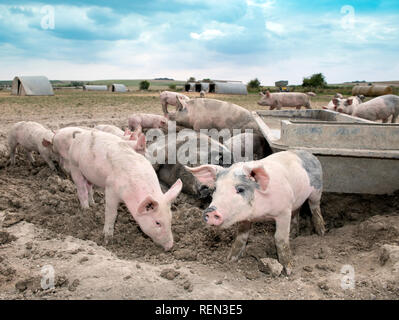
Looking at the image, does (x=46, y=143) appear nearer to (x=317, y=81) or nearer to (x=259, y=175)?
(x=259, y=175)

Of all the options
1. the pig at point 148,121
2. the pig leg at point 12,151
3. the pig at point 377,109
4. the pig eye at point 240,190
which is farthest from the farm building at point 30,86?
the pig eye at point 240,190

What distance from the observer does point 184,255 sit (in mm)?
3641

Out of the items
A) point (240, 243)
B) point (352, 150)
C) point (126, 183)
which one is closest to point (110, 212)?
point (126, 183)

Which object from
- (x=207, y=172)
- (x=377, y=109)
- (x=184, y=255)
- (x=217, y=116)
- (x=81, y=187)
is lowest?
(x=184, y=255)

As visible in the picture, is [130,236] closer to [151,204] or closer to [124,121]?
[151,204]

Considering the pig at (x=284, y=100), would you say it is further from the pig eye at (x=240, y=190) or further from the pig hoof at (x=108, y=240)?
the pig eye at (x=240, y=190)

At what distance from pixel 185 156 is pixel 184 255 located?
7.73ft

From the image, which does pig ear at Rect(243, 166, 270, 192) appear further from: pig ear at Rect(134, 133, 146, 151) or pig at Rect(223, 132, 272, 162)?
pig at Rect(223, 132, 272, 162)

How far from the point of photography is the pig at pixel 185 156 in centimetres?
553

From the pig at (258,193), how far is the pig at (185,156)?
162 centimetres

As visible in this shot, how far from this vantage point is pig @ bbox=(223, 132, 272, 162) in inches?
250

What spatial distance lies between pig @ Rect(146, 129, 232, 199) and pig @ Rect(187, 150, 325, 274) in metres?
1.62

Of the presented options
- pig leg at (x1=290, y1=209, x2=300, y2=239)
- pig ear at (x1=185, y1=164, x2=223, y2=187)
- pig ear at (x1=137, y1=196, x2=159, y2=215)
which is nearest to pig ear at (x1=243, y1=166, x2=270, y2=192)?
pig ear at (x1=185, y1=164, x2=223, y2=187)

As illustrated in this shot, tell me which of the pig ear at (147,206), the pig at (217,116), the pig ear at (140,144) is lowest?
the pig ear at (147,206)
